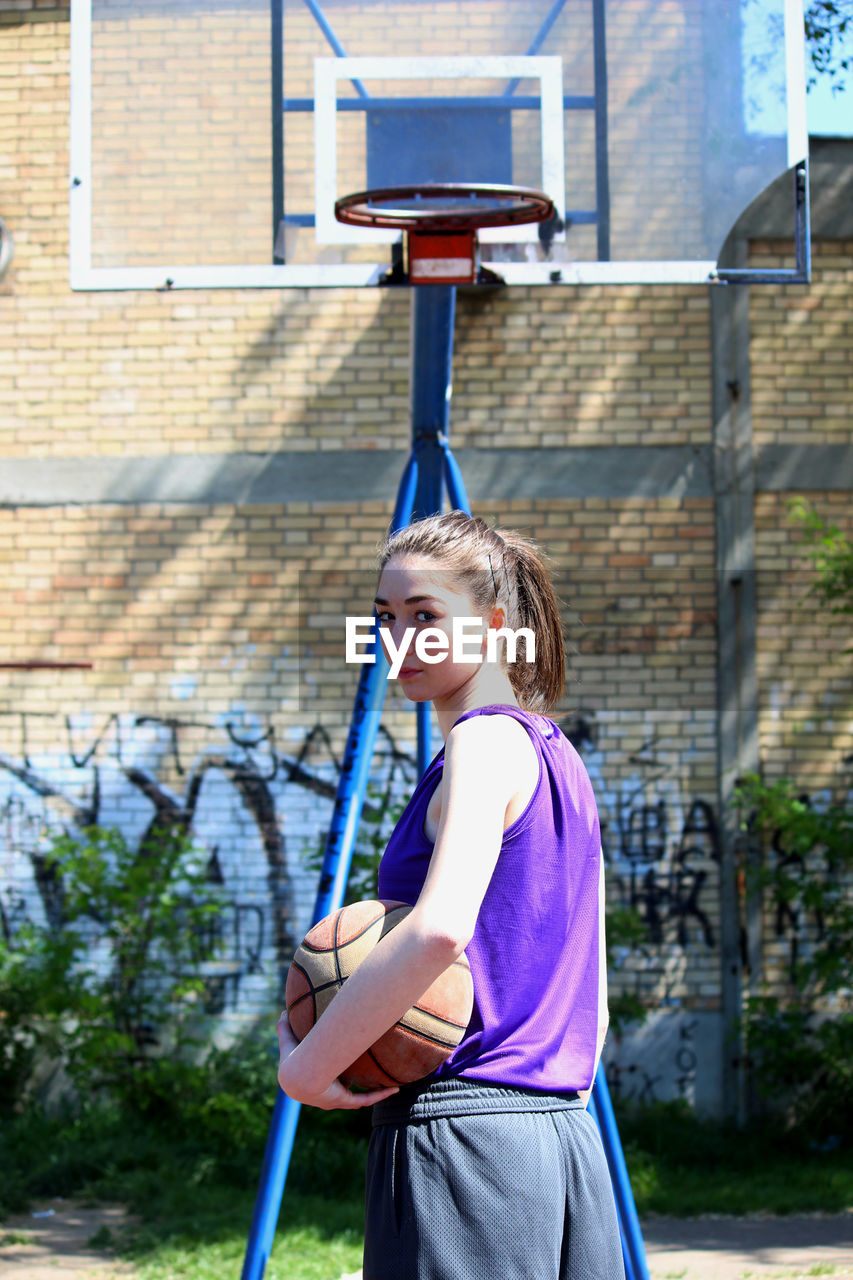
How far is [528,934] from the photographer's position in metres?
Result: 1.67

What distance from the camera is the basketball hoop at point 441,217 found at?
3793 mm

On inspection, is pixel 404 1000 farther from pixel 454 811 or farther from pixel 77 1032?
pixel 77 1032

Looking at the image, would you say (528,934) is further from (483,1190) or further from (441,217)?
(441,217)

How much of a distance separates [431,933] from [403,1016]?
0.15 meters

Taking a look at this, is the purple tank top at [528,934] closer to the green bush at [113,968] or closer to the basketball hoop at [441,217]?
the basketball hoop at [441,217]

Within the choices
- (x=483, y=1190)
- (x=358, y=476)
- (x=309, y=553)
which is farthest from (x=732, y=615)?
(x=483, y=1190)

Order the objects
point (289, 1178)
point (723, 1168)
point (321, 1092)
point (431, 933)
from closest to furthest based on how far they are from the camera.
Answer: point (431, 933) → point (321, 1092) → point (289, 1178) → point (723, 1168)

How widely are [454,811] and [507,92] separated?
3.27 meters

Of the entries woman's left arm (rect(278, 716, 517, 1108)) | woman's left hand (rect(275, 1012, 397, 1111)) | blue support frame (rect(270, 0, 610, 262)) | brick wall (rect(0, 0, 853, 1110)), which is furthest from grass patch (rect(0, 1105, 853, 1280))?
blue support frame (rect(270, 0, 610, 262))

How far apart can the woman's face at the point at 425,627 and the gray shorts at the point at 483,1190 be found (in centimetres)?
57

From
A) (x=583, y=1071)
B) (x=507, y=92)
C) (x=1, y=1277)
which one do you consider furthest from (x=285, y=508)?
(x=583, y=1071)

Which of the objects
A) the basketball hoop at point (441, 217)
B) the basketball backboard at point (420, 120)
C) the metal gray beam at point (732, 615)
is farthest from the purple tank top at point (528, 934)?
the metal gray beam at point (732, 615)

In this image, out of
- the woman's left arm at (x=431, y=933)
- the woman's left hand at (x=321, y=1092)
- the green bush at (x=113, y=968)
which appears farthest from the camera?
the green bush at (x=113, y=968)

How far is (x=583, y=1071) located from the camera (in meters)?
1.73
